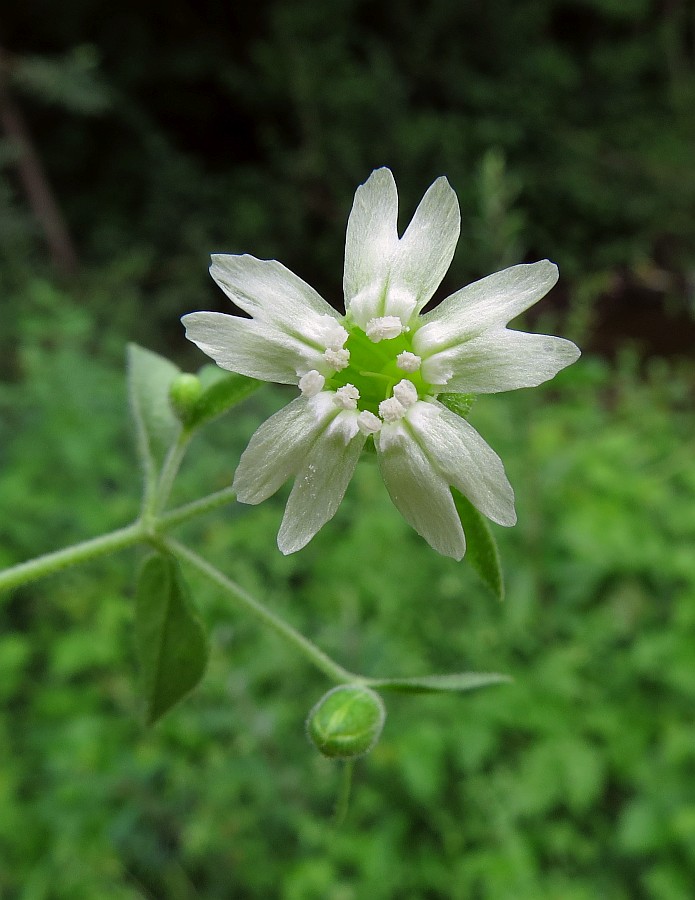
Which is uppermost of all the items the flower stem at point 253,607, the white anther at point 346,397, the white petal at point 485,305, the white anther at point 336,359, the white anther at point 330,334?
the white petal at point 485,305

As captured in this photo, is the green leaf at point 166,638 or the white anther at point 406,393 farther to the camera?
the green leaf at point 166,638

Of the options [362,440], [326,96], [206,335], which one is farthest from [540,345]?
[326,96]

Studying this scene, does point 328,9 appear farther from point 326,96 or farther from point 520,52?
point 520,52

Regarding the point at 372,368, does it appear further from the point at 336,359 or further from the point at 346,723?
the point at 346,723

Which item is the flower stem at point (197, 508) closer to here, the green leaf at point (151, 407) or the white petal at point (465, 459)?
the green leaf at point (151, 407)

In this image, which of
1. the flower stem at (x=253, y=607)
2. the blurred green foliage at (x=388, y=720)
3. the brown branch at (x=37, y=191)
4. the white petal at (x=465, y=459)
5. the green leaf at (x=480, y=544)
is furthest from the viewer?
the brown branch at (x=37, y=191)

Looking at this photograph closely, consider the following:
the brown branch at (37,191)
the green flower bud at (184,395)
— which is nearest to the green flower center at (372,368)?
the green flower bud at (184,395)
